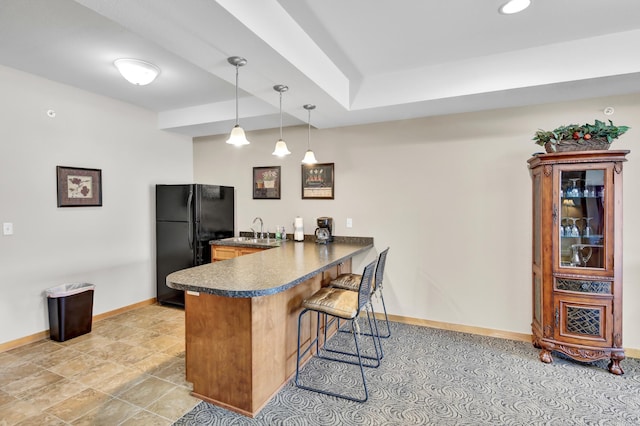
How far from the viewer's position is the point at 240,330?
7.02ft

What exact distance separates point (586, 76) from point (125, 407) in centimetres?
403

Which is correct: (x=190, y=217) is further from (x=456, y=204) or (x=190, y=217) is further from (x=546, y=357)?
(x=546, y=357)

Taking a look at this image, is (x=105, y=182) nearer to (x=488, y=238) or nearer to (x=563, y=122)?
(x=488, y=238)

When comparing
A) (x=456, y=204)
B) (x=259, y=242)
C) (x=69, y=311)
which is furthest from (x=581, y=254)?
(x=69, y=311)

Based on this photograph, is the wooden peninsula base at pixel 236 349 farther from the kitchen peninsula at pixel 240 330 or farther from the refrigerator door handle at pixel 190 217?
the refrigerator door handle at pixel 190 217

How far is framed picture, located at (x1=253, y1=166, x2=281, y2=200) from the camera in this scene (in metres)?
4.46

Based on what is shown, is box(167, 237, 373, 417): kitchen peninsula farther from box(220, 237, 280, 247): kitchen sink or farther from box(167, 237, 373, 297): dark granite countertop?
box(220, 237, 280, 247): kitchen sink

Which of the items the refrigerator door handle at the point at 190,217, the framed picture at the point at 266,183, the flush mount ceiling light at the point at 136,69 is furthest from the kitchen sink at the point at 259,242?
the flush mount ceiling light at the point at 136,69

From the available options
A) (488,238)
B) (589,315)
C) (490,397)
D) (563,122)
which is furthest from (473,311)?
(563,122)

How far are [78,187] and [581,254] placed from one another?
4858 mm

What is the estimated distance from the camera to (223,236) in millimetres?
4582

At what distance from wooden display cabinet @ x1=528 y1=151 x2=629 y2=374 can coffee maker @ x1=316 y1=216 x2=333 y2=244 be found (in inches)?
82.9

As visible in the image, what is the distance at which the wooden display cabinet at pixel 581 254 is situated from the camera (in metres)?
2.65

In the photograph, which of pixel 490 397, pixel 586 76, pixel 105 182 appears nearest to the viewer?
pixel 490 397
